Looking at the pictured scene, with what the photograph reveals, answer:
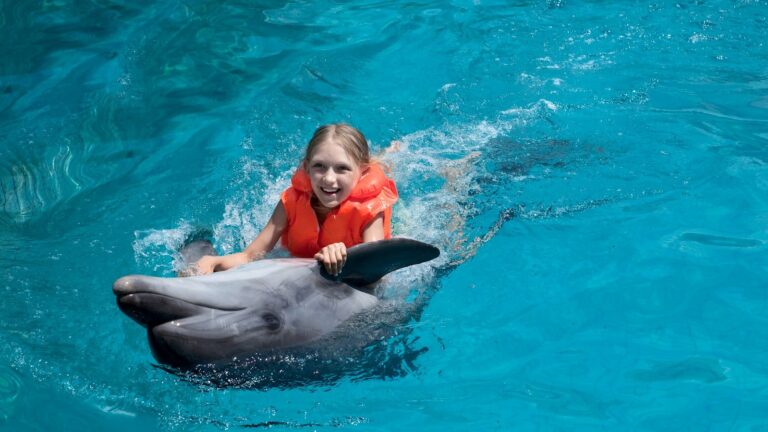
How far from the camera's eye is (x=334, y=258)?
4820 mm

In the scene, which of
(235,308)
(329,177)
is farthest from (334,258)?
(329,177)

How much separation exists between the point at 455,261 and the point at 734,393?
202 centimetres

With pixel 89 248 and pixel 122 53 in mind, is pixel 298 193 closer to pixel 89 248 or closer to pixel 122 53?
pixel 89 248

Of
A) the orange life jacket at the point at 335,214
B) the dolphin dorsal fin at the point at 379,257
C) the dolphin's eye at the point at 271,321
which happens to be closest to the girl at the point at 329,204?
the orange life jacket at the point at 335,214

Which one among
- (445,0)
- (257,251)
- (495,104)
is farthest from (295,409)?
(445,0)

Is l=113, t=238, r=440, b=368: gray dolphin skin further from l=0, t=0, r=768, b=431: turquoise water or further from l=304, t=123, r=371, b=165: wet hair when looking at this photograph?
l=304, t=123, r=371, b=165: wet hair

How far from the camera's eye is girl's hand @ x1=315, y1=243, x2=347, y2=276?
15.8 feet

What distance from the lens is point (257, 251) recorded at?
5.83 meters

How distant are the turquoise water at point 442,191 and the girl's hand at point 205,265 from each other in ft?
1.79

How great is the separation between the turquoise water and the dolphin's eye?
43cm

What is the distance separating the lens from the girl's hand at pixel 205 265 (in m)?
5.42

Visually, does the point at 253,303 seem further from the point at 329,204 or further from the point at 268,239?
the point at 268,239

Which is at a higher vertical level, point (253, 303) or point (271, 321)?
point (253, 303)

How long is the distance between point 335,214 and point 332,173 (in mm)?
359
